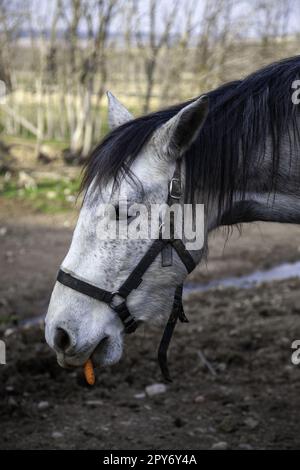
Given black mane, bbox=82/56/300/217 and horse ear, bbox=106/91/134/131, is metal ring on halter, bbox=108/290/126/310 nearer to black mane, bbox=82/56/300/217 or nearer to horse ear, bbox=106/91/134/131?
black mane, bbox=82/56/300/217

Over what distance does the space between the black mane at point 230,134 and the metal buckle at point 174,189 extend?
0.06 m

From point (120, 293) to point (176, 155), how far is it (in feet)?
1.91

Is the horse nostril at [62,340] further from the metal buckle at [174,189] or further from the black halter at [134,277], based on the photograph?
the metal buckle at [174,189]

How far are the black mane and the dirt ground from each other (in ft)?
1.91

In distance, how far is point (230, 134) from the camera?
97.0 inches

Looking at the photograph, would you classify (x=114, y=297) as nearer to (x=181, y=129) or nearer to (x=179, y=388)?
(x=181, y=129)

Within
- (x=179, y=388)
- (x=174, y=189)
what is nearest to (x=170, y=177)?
(x=174, y=189)

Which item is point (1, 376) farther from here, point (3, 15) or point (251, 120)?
point (3, 15)

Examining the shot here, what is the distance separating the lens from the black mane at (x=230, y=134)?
2.40 m

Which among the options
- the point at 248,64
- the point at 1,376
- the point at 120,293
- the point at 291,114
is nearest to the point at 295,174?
the point at 291,114

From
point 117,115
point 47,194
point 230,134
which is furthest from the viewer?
point 47,194

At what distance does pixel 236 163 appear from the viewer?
8.11ft

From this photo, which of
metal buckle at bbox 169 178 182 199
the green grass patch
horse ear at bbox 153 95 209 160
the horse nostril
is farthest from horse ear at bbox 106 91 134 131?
the green grass patch

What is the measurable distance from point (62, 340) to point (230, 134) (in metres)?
1.07
